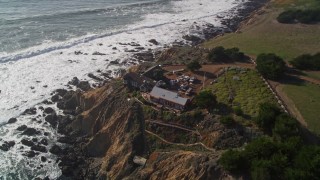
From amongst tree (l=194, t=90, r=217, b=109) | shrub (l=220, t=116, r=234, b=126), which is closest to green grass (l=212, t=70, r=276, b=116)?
tree (l=194, t=90, r=217, b=109)

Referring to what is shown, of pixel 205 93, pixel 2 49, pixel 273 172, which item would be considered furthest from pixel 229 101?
pixel 2 49

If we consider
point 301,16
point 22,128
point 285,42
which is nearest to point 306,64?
point 285,42

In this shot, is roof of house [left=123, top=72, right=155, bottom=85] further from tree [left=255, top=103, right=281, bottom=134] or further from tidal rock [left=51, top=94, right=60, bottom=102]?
tree [left=255, top=103, right=281, bottom=134]

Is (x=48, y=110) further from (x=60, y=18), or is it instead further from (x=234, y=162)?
(x=60, y=18)

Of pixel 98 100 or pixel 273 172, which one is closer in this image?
pixel 273 172

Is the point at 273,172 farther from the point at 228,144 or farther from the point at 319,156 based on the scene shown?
the point at 228,144
